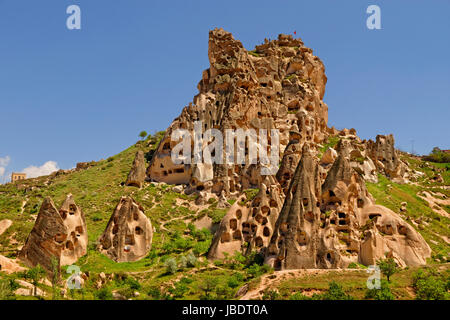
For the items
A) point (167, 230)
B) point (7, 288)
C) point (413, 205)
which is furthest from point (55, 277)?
point (413, 205)

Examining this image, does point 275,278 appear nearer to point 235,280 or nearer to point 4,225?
point 235,280

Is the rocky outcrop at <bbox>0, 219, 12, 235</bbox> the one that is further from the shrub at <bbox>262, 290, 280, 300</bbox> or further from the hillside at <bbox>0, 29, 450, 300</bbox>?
the shrub at <bbox>262, 290, 280, 300</bbox>

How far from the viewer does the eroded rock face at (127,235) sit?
56438 millimetres

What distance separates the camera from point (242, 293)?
4253 centimetres

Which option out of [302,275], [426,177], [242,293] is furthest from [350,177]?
[426,177]

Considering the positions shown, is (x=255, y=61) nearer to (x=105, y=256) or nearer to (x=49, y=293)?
(x=105, y=256)

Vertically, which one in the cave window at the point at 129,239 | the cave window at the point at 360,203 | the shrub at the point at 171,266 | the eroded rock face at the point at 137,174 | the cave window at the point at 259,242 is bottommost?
the shrub at the point at 171,266

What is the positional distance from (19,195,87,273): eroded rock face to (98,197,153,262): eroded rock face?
395 cm

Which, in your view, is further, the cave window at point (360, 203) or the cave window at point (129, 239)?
the cave window at point (129, 239)

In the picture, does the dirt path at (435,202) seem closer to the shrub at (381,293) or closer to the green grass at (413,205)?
the green grass at (413,205)

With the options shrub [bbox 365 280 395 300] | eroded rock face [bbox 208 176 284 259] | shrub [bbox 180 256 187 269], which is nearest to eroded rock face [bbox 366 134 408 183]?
eroded rock face [bbox 208 176 284 259]

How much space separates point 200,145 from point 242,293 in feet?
134

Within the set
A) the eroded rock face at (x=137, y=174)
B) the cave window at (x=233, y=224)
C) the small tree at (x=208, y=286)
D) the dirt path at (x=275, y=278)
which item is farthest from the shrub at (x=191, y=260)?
the eroded rock face at (x=137, y=174)

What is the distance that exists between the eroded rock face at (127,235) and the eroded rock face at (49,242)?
156 inches
